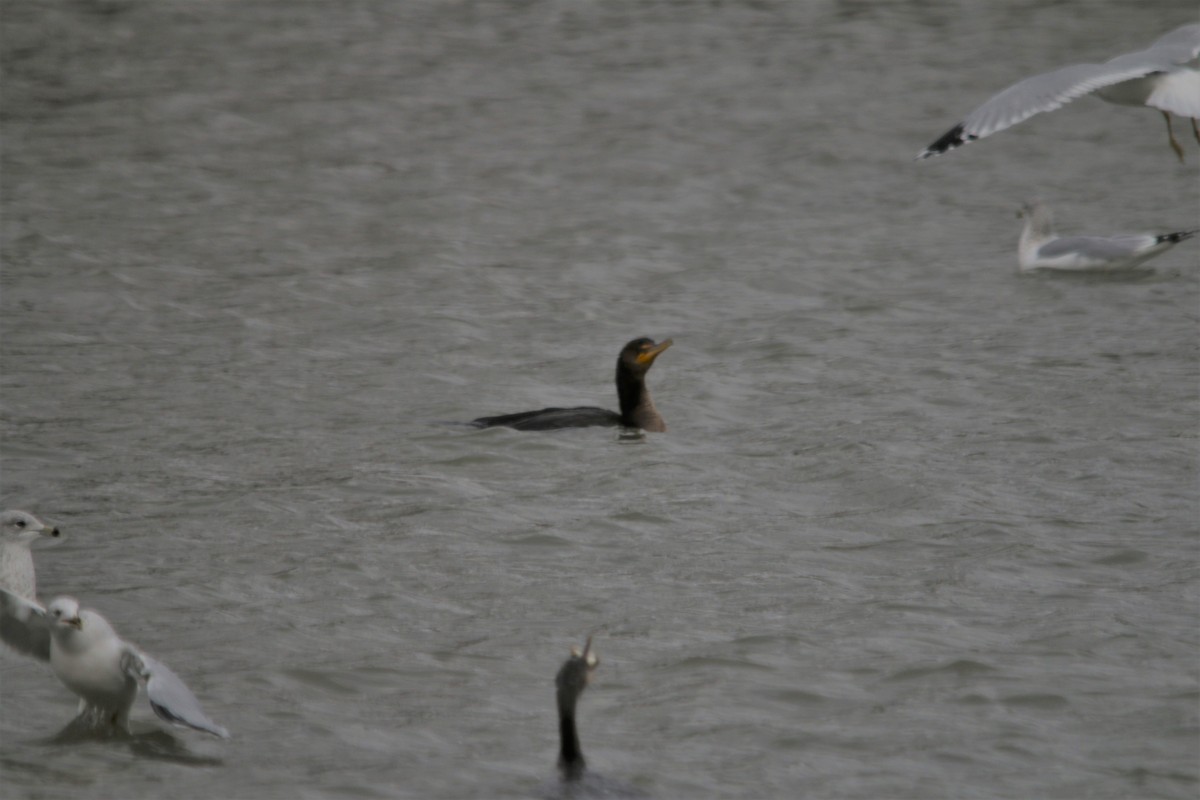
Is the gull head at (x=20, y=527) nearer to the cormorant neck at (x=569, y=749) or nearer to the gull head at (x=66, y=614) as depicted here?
the gull head at (x=66, y=614)

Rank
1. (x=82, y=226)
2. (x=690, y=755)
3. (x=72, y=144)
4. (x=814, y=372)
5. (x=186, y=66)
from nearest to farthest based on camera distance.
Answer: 1. (x=690, y=755)
2. (x=814, y=372)
3. (x=82, y=226)
4. (x=72, y=144)
5. (x=186, y=66)

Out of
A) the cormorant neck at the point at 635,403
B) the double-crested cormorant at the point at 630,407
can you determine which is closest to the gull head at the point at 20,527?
the double-crested cormorant at the point at 630,407

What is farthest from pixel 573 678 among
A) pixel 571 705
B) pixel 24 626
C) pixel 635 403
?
pixel 635 403

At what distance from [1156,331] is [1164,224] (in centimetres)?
265

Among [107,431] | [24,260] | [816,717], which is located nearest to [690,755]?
[816,717]

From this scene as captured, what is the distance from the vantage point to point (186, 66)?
69.6 feet

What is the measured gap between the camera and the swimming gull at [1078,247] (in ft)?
43.2

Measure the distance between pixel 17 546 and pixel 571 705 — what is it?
2681mm

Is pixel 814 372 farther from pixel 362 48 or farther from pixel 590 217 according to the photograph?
pixel 362 48

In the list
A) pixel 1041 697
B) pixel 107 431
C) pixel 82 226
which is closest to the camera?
pixel 1041 697

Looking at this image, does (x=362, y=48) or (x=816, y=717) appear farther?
(x=362, y=48)

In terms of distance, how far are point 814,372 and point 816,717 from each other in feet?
17.8

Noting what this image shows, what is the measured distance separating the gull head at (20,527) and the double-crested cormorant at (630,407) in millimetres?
3557

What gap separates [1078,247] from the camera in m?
13.5
